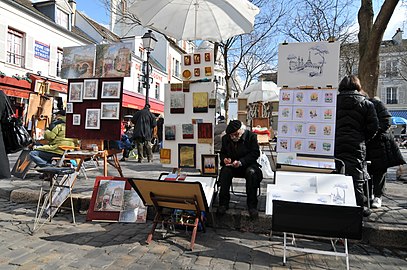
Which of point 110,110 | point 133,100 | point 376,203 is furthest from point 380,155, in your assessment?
point 133,100

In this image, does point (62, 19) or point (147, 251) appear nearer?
point (147, 251)

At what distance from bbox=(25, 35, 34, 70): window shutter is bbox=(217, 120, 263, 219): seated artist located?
49.4 feet

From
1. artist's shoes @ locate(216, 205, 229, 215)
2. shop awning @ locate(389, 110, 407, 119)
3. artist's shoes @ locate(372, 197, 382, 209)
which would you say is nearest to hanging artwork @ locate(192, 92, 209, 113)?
artist's shoes @ locate(216, 205, 229, 215)

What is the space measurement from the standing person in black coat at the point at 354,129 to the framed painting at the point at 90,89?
11.9 ft

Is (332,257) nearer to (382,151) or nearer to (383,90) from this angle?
(382,151)

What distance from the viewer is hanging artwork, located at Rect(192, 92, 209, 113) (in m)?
4.39

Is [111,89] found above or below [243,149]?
above

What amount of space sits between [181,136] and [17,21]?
14.8 meters

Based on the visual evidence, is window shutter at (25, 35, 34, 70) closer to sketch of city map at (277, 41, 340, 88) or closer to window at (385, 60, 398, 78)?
sketch of city map at (277, 41, 340, 88)

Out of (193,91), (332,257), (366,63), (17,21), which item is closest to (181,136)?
(193,91)

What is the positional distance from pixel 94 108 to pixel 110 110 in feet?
1.00

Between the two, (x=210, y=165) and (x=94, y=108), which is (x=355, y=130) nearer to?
(x=210, y=165)

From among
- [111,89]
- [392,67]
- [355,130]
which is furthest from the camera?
[392,67]

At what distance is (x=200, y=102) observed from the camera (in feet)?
14.5
